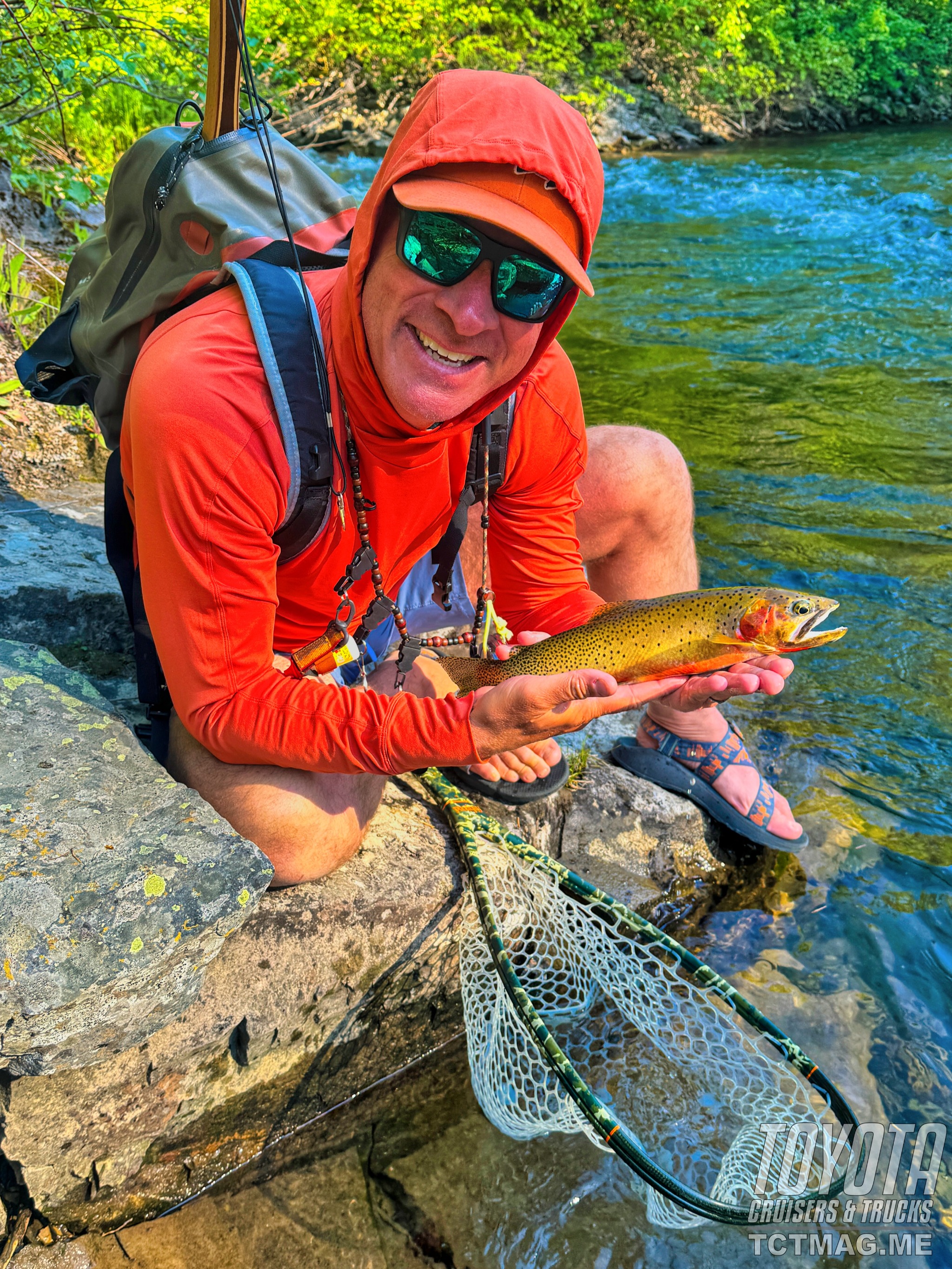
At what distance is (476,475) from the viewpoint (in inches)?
116

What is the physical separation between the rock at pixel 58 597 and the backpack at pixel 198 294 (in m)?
0.83

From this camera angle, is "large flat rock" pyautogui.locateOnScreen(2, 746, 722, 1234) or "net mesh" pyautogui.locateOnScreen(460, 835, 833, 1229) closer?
"large flat rock" pyautogui.locateOnScreen(2, 746, 722, 1234)

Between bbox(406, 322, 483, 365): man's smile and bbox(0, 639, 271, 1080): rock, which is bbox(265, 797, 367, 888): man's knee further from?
bbox(406, 322, 483, 365): man's smile

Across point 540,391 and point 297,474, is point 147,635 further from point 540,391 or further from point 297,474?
point 540,391

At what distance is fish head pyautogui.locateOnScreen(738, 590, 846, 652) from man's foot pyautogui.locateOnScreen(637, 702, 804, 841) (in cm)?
107

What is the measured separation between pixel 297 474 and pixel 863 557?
436 cm

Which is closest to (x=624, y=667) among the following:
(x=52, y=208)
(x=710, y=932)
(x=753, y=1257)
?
(x=710, y=932)

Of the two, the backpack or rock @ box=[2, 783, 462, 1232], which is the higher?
the backpack

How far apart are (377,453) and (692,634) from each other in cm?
101

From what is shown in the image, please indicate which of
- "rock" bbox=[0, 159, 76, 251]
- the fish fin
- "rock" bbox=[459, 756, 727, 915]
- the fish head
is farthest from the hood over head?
"rock" bbox=[0, 159, 76, 251]

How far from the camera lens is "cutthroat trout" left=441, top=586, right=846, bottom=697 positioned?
2555 millimetres

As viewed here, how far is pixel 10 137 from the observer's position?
18.0 feet

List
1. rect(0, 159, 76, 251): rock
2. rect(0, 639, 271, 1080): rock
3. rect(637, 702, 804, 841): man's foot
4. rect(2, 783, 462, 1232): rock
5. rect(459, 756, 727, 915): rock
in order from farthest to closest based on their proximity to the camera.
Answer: rect(0, 159, 76, 251): rock → rect(637, 702, 804, 841): man's foot → rect(459, 756, 727, 915): rock → rect(2, 783, 462, 1232): rock → rect(0, 639, 271, 1080): rock

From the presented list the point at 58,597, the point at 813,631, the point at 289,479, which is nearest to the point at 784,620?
the point at 813,631
